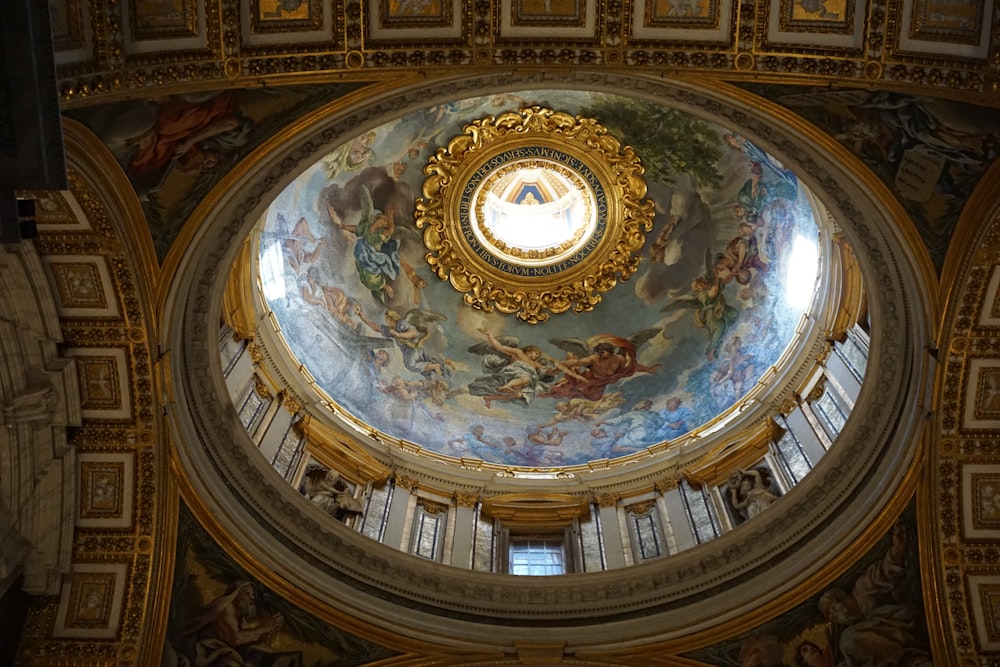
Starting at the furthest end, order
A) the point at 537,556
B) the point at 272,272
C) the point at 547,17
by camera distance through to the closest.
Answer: the point at 272,272 < the point at 537,556 < the point at 547,17

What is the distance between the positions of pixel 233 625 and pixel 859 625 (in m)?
9.23

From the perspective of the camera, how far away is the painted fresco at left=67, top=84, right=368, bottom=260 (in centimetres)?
1125

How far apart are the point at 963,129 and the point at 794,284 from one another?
8747mm

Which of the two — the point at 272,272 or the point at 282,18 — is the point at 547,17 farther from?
the point at 272,272

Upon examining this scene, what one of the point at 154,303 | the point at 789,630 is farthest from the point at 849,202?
the point at 154,303

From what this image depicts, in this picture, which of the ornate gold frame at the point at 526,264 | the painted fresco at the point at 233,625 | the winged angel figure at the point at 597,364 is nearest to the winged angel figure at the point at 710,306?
the winged angel figure at the point at 597,364

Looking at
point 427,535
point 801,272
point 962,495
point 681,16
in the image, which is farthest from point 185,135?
point 801,272

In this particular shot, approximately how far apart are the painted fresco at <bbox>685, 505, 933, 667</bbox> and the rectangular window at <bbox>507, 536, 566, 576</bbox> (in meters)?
3.61

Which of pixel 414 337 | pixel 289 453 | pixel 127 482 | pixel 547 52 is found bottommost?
pixel 127 482

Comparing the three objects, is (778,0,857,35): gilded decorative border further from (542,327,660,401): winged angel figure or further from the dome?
(542,327,660,401): winged angel figure

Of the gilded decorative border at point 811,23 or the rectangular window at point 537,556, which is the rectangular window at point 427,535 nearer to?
the rectangular window at point 537,556

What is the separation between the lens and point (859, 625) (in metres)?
14.4

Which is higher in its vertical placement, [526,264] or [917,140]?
[526,264]

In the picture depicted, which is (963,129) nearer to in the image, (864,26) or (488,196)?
(864,26)
